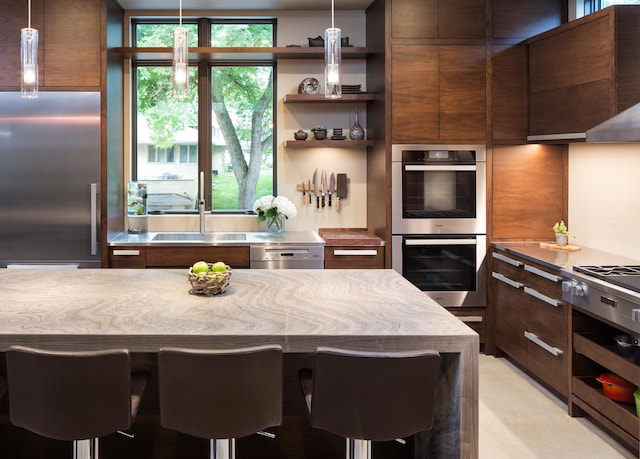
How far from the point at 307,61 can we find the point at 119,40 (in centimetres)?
165

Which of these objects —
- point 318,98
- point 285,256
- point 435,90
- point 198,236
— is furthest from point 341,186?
point 198,236

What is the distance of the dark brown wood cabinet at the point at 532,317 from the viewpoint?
3588 millimetres

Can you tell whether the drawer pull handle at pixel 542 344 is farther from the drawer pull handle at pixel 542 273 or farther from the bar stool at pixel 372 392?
the bar stool at pixel 372 392

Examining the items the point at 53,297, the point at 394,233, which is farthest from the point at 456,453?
the point at 394,233

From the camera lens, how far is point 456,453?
83.9 inches

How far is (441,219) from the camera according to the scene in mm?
4648

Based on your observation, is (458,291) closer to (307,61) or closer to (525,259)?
(525,259)

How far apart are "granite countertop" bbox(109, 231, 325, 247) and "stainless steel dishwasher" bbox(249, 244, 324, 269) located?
0.03 metres

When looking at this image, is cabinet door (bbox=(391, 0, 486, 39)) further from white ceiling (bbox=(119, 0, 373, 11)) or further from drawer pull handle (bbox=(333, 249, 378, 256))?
drawer pull handle (bbox=(333, 249, 378, 256))

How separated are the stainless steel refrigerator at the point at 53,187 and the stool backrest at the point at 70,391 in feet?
9.33

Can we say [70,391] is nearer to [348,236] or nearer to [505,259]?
[348,236]

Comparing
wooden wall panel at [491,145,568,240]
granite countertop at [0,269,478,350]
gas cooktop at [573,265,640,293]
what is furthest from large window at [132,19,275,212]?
gas cooktop at [573,265,640,293]

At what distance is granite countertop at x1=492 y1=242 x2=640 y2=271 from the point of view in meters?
3.64

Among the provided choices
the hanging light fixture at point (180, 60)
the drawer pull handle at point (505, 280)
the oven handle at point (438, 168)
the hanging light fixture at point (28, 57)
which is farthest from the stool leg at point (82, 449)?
the oven handle at point (438, 168)
